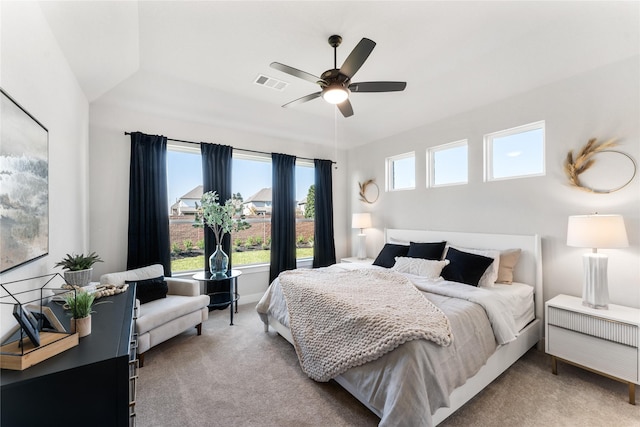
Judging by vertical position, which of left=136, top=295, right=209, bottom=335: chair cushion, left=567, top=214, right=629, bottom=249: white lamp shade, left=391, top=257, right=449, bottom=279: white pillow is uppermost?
left=567, top=214, right=629, bottom=249: white lamp shade

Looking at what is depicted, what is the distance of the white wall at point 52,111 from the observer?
1.35m

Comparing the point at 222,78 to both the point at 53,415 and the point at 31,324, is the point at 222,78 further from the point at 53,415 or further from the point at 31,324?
the point at 53,415

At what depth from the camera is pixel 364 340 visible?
1855mm

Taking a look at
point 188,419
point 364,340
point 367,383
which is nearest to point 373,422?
point 367,383

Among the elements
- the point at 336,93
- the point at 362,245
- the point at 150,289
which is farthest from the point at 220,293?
the point at 336,93

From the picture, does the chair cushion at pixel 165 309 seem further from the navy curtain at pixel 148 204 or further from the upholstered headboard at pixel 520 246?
the upholstered headboard at pixel 520 246

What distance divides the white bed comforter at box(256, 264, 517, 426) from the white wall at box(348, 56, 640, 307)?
1.11m

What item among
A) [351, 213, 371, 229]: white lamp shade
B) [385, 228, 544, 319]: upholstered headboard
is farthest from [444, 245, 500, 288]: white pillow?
[351, 213, 371, 229]: white lamp shade

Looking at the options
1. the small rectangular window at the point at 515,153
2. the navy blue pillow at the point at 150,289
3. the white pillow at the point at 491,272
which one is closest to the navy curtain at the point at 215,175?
the navy blue pillow at the point at 150,289

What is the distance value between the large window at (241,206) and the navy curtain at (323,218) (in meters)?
0.14

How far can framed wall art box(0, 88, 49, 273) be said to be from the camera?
125cm

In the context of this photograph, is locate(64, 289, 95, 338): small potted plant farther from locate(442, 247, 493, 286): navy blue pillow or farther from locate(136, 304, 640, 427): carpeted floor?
locate(442, 247, 493, 286): navy blue pillow

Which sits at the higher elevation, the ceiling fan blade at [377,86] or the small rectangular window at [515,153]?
the ceiling fan blade at [377,86]

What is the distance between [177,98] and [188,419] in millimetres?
3437
